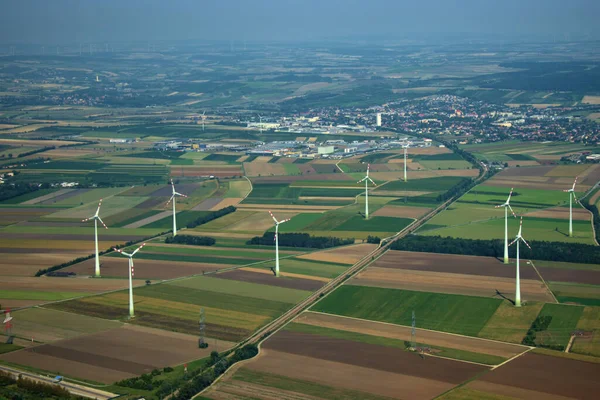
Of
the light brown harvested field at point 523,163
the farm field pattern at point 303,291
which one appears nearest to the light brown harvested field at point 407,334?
the farm field pattern at point 303,291

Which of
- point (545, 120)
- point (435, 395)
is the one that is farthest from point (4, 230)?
point (545, 120)

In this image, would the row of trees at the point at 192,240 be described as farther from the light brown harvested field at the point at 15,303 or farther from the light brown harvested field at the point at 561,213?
the light brown harvested field at the point at 561,213

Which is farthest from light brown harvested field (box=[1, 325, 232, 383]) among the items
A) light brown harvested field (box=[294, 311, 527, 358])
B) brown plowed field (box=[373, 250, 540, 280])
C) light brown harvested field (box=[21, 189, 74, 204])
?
light brown harvested field (box=[21, 189, 74, 204])

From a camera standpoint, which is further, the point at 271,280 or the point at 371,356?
the point at 271,280

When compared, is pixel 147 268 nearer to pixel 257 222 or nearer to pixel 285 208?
pixel 257 222

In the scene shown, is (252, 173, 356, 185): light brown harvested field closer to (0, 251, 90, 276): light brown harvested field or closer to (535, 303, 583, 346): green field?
(0, 251, 90, 276): light brown harvested field


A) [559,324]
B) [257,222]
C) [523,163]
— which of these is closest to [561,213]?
[257,222]

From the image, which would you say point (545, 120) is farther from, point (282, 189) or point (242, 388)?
point (242, 388)
